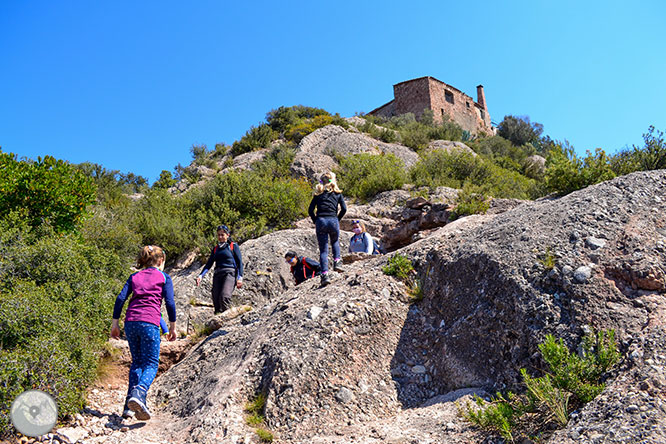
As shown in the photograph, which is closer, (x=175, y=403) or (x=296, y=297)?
(x=175, y=403)

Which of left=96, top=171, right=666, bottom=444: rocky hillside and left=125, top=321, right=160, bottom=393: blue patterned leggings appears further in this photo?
left=125, top=321, right=160, bottom=393: blue patterned leggings

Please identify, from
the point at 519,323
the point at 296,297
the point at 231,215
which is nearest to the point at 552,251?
the point at 519,323

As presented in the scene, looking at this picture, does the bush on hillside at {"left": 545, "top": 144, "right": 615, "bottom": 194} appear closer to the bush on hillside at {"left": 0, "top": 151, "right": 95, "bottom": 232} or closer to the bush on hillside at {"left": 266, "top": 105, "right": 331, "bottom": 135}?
the bush on hillside at {"left": 0, "top": 151, "right": 95, "bottom": 232}

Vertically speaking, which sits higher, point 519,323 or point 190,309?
point 190,309

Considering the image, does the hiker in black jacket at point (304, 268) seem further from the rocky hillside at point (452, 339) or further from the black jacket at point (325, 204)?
the rocky hillside at point (452, 339)

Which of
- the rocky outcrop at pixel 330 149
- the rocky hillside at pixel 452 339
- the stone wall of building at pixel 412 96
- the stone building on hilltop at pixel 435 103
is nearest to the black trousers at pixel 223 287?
the rocky hillside at pixel 452 339

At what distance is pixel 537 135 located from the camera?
39500mm

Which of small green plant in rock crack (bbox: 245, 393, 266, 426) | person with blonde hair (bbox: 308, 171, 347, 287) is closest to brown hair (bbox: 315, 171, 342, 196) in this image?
person with blonde hair (bbox: 308, 171, 347, 287)

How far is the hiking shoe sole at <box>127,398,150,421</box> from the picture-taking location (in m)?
4.79

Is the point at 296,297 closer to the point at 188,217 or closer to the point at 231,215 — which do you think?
the point at 231,215

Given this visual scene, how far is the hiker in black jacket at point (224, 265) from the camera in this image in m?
7.52

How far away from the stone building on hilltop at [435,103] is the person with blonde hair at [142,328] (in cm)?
3184

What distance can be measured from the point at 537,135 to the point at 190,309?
36626 millimetres

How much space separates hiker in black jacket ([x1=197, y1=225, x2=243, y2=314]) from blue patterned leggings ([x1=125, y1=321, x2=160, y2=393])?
247 cm
